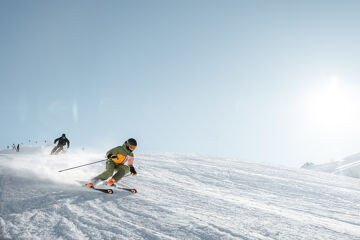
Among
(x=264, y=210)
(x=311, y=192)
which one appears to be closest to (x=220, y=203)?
(x=264, y=210)

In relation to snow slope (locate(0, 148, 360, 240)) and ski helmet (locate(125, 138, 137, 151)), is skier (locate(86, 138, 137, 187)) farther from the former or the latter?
snow slope (locate(0, 148, 360, 240))

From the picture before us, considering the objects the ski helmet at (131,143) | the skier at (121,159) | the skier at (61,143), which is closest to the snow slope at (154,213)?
the skier at (121,159)

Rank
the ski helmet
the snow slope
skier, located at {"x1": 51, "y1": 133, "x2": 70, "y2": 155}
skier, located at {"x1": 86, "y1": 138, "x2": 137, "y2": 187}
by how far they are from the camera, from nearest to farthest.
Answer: the snow slope < skier, located at {"x1": 86, "y1": 138, "x2": 137, "y2": 187} < the ski helmet < skier, located at {"x1": 51, "y1": 133, "x2": 70, "y2": 155}

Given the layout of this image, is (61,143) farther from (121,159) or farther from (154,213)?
(154,213)

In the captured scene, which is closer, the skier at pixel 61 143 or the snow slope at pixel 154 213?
the snow slope at pixel 154 213

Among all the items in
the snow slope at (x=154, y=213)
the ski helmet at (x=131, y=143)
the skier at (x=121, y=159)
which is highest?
the ski helmet at (x=131, y=143)

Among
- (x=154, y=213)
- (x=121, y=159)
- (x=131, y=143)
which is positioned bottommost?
(x=154, y=213)

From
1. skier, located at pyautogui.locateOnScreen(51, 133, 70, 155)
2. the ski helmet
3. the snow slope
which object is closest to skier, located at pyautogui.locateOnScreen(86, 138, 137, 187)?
the ski helmet

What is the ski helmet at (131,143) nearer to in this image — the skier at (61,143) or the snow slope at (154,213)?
the snow slope at (154,213)

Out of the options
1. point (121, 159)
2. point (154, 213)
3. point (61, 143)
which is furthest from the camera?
point (61, 143)

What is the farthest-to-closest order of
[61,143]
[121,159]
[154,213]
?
[61,143], [121,159], [154,213]

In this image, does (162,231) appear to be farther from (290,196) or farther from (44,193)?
(290,196)

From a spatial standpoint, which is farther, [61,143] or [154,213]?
[61,143]

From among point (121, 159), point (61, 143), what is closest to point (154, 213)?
A: point (121, 159)
